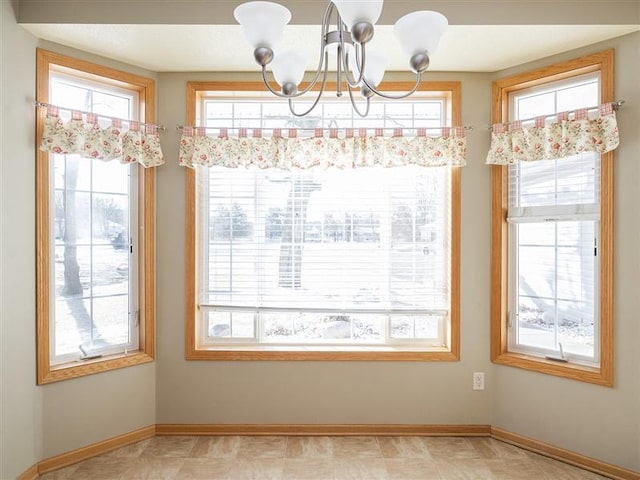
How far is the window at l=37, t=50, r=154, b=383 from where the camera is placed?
2.62 m

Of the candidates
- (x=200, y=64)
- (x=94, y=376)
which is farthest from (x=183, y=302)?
(x=200, y=64)

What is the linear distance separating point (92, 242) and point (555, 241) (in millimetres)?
2930

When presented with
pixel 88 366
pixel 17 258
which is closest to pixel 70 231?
pixel 17 258

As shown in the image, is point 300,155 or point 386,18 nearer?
point 386,18

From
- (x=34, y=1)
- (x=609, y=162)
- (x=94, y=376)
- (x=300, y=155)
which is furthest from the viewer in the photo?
(x=300, y=155)

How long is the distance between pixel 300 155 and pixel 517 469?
2.32m

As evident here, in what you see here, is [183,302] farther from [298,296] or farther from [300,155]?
[300,155]

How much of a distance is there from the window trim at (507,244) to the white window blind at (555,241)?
0.05 metres

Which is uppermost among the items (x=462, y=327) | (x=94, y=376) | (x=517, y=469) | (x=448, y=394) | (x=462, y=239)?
(x=462, y=239)

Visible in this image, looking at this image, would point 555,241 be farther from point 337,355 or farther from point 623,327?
point 337,355

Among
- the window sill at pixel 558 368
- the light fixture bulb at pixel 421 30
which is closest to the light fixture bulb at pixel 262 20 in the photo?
the light fixture bulb at pixel 421 30

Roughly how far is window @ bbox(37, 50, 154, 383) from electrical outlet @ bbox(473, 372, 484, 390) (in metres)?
2.21

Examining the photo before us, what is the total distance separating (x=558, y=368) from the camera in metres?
2.75

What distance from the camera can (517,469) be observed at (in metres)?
2.63
